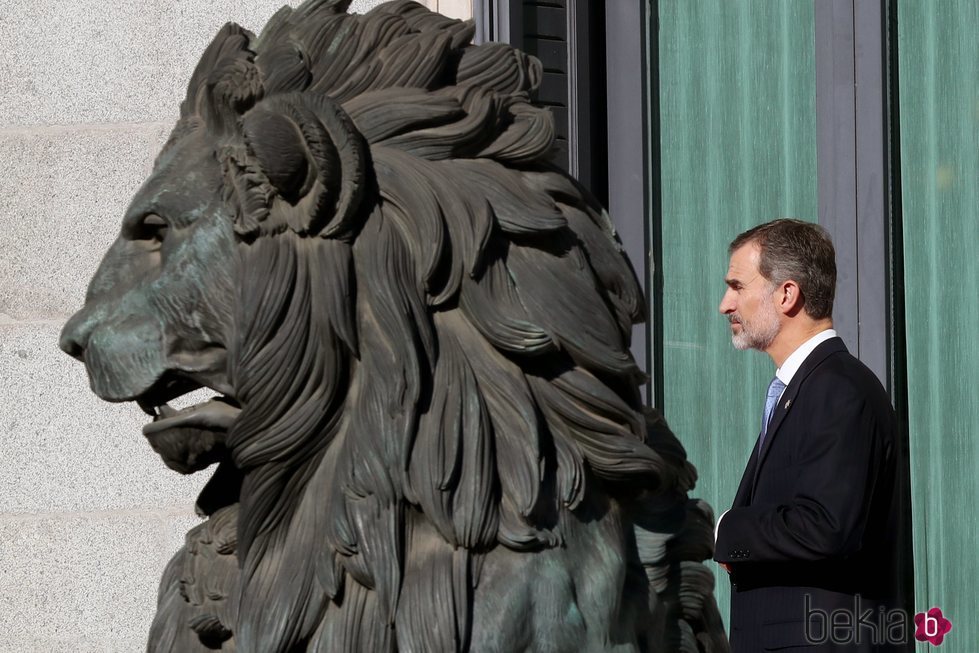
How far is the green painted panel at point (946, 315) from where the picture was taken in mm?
5223

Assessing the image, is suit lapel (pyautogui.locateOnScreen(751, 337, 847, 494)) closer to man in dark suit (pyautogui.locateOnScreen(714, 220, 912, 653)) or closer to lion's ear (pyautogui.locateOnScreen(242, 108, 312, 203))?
man in dark suit (pyautogui.locateOnScreen(714, 220, 912, 653))

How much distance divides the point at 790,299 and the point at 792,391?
0.74ft

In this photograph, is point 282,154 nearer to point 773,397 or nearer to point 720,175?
point 773,397

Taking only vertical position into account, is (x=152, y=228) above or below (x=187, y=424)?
above

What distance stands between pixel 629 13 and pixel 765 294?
99.8 inches

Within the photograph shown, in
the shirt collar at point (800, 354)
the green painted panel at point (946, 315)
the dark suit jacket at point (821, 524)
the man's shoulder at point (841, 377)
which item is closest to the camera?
the dark suit jacket at point (821, 524)

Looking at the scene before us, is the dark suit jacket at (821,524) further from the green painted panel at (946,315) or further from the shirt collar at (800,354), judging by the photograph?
the green painted panel at (946,315)

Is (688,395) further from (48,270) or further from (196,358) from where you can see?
(196,358)

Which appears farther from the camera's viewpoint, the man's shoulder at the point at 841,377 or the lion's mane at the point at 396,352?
the man's shoulder at the point at 841,377

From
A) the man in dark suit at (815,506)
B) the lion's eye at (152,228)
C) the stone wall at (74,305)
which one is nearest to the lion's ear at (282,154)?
the lion's eye at (152,228)

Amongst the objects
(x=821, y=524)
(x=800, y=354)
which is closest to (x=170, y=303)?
(x=821, y=524)

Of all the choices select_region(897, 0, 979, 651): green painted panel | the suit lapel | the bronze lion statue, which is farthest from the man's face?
select_region(897, 0, 979, 651): green painted panel

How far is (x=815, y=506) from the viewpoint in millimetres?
3084

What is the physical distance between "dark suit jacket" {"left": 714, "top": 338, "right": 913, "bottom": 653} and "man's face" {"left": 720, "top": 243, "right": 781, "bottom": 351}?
16cm
